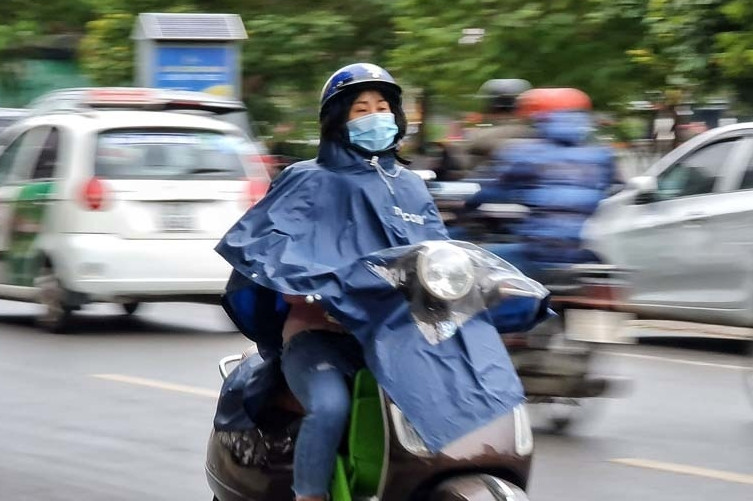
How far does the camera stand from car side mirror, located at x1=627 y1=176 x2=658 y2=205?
501 inches

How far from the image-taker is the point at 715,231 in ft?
39.9

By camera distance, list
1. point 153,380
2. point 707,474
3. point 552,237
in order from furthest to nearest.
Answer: point 153,380 → point 552,237 → point 707,474

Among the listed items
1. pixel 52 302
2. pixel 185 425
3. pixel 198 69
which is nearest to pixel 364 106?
pixel 185 425

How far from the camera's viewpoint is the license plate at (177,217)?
1239cm

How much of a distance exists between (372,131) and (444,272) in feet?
2.28

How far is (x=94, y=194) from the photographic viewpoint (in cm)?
1220

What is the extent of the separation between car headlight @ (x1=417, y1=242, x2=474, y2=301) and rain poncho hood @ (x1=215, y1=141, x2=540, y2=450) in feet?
0.37

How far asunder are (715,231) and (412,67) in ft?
26.8

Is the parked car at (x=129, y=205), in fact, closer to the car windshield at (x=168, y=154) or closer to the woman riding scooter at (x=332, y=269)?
the car windshield at (x=168, y=154)

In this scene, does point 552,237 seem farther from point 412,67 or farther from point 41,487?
point 412,67

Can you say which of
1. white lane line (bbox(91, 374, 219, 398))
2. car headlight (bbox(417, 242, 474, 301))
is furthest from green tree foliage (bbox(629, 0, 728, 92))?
car headlight (bbox(417, 242, 474, 301))

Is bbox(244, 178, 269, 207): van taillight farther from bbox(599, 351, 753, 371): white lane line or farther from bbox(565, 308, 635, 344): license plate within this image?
bbox(565, 308, 635, 344): license plate

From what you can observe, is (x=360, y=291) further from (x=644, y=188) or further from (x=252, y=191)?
(x=644, y=188)

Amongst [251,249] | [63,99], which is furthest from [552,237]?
[63,99]
